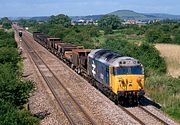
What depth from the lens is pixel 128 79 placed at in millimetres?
25031

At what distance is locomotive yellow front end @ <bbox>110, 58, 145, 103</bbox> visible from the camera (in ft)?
82.1

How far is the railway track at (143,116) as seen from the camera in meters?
21.7

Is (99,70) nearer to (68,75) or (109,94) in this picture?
(109,94)

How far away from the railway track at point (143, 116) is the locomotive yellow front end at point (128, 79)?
952 millimetres

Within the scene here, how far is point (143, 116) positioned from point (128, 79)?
9.44ft

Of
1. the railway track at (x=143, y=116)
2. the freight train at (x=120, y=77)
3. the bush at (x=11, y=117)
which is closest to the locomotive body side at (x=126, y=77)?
the freight train at (x=120, y=77)

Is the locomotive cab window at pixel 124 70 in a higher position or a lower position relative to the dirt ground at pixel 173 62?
higher

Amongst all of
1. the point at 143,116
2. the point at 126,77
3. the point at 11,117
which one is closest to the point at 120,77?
the point at 126,77

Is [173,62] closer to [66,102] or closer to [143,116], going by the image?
[66,102]

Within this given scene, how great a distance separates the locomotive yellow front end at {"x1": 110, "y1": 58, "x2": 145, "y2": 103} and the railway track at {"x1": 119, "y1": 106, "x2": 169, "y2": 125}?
3.12 ft

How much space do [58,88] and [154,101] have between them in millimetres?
8756

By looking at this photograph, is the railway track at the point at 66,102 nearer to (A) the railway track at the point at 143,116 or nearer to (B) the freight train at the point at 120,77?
(B) the freight train at the point at 120,77

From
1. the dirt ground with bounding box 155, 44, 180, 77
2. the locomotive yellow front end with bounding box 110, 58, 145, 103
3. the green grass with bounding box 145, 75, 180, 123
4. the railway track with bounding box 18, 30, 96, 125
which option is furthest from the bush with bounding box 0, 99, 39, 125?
the dirt ground with bounding box 155, 44, 180, 77

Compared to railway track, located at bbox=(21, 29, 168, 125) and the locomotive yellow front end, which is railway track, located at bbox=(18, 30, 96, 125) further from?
the locomotive yellow front end
